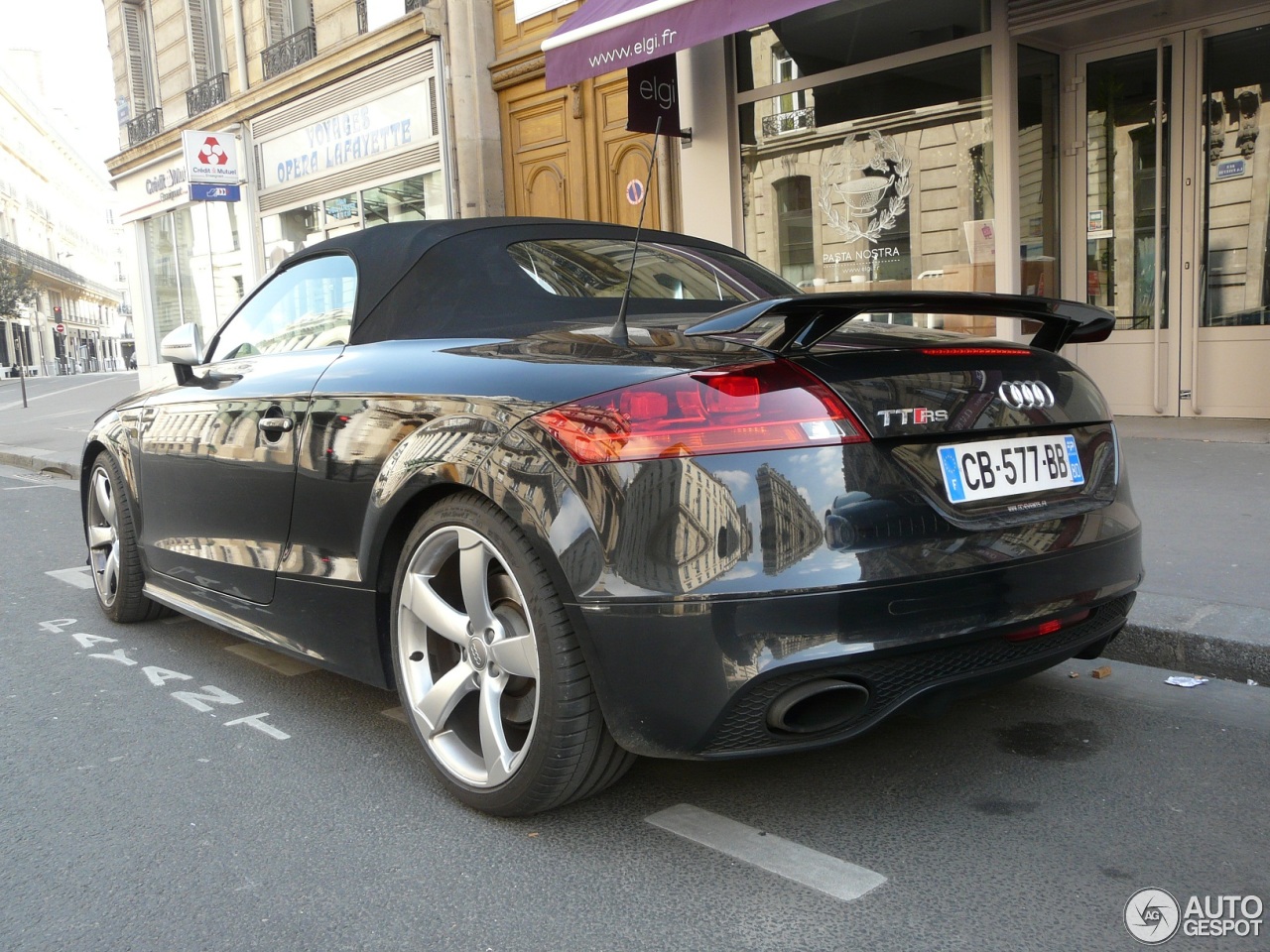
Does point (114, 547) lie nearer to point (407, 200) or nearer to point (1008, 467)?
point (1008, 467)

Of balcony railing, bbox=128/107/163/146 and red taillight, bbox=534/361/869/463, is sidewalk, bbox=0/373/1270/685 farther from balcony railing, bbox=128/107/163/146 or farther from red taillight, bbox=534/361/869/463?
balcony railing, bbox=128/107/163/146

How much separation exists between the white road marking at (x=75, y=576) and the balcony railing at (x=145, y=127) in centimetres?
1809

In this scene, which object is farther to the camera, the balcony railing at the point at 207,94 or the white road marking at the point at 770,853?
the balcony railing at the point at 207,94

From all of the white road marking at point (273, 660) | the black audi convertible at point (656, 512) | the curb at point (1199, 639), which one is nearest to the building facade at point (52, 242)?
the white road marking at point (273, 660)

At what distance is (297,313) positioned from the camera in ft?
12.7

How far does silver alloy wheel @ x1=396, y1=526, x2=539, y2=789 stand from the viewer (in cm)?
264

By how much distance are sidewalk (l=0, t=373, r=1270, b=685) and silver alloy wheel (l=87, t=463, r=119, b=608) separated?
373 centimetres

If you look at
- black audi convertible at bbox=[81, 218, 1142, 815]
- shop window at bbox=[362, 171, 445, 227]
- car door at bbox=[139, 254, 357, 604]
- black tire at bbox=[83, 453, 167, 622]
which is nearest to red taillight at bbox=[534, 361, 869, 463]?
black audi convertible at bbox=[81, 218, 1142, 815]

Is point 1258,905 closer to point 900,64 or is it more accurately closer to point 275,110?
point 900,64

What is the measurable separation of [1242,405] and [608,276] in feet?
20.3

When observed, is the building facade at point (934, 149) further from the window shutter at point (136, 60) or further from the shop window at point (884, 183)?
the window shutter at point (136, 60)

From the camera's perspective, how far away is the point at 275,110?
1748cm

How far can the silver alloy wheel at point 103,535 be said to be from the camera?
473 cm

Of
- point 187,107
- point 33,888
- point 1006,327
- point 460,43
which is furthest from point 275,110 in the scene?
point 33,888
